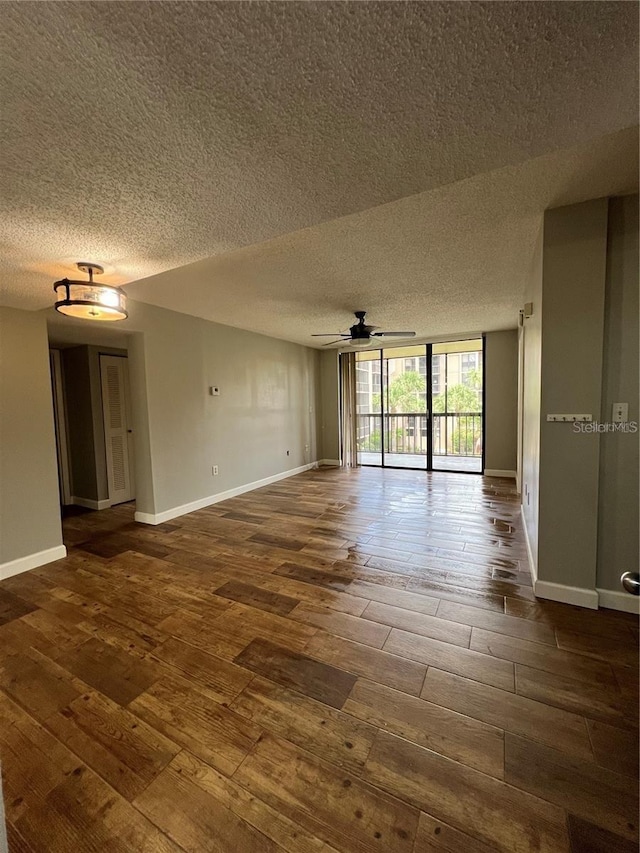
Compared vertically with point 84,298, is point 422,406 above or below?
below

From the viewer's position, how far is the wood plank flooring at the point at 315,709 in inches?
42.3

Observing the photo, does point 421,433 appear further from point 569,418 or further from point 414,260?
point 569,418

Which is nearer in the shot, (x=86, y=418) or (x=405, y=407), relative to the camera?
(x=86, y=418)

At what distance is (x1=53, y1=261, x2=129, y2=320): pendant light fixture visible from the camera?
2082 millimetres

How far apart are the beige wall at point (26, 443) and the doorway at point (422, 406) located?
16.8ft

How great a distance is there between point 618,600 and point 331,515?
2528 mm

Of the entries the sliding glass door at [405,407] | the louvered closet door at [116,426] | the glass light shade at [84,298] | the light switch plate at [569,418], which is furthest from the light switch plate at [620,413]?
the louvered closet door at [116,426]

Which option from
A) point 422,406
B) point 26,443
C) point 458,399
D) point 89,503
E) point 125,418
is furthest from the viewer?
point 422,406

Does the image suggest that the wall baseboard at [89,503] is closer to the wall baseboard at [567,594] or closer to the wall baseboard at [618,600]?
the wall baseboard at [567,594]

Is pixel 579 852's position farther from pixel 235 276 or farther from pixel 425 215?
pixel 235 276

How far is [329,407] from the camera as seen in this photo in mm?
7184

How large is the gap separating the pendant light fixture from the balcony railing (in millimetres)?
5398

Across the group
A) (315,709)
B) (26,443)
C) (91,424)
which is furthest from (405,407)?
(315,709)

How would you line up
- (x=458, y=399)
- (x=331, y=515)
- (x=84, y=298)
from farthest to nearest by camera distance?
(x=458, y=399) < (x=331, y=515) < (x=84, y=298)
